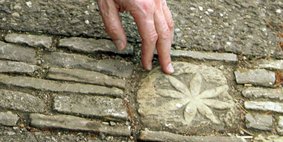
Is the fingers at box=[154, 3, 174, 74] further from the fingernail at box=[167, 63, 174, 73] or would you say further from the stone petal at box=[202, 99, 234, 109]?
the stone petal at box=[202, 99, 234, 109]

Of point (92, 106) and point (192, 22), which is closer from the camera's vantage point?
point (92, 106)

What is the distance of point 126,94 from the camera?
7.33 ft

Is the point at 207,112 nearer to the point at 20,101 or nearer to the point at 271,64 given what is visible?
the point at 271,64

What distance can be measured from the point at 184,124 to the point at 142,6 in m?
0.41

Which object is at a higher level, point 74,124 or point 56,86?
point 56,86

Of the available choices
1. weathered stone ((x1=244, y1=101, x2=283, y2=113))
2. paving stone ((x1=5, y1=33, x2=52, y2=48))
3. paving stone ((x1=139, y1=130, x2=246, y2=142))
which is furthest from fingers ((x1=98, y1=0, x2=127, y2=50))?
weathered stone ((x1=244, y1=101, x2=283, y2=113))

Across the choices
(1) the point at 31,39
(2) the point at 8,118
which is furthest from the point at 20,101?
(1) the point at 31,39

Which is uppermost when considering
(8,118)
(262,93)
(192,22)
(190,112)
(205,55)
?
(192,22)

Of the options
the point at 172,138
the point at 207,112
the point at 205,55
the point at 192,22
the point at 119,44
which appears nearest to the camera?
the point at 172,138

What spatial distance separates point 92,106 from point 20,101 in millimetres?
237

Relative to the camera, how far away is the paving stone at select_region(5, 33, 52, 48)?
2375 mm

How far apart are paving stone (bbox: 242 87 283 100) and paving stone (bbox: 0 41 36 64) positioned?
30.0 inches

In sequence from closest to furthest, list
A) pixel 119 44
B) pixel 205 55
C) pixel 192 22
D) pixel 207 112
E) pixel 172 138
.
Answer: pixel 172 138, pixel 207 112, pixel 119 44, pixel 205 55, pixel 192 22

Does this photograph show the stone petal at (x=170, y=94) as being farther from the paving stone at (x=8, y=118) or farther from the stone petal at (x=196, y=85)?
the paving stone at (x=8, y=118)
